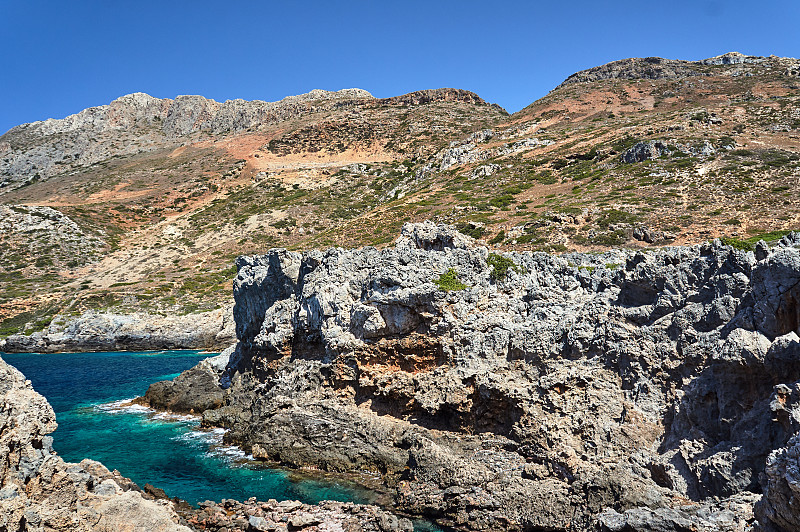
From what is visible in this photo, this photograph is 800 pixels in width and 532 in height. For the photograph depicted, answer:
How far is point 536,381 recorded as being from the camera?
16859mm

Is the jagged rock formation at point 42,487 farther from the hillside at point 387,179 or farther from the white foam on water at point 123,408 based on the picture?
the hillside at point 387,179

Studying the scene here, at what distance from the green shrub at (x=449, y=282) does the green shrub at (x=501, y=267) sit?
1239 millimetres

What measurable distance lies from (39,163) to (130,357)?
10553 cm

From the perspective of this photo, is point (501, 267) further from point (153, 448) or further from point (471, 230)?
point (471, 230)

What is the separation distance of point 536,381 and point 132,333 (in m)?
48.6

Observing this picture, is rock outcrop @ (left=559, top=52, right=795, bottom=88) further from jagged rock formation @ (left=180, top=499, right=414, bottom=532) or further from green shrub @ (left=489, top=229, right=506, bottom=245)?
jagged rock formation @ (left=180, top=499, right=414, bottom=532)

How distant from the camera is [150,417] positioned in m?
26.8

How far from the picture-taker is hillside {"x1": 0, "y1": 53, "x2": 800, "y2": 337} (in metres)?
→ 42.5

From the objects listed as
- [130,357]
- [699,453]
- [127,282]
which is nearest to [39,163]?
[127,282]

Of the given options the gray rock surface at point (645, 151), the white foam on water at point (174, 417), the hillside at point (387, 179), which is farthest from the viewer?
the gray rock surface at point (645, 151)

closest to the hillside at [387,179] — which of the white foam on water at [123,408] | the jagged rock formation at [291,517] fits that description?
the jagged rock formation at [291,517]

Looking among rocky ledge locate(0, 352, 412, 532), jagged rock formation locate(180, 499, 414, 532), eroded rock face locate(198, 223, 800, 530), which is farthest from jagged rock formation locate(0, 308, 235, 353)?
rocky ledge locate(0, 352, 412, 532)

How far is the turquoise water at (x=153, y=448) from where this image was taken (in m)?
16.7

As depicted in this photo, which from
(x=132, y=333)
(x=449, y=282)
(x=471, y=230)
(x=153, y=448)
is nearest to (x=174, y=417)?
(x=153, y=448)
